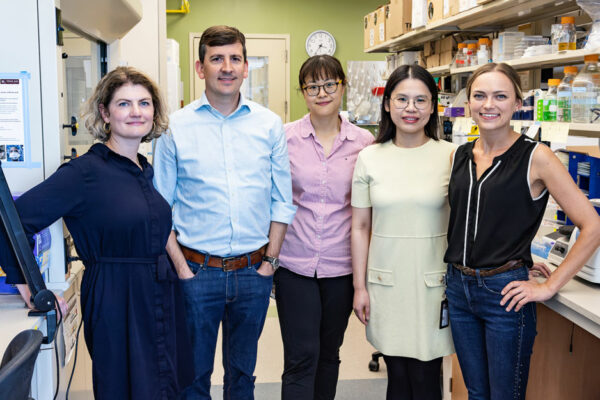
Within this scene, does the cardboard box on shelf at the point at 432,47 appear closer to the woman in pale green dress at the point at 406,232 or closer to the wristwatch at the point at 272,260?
the woman in pale green dress at the point at 406,232

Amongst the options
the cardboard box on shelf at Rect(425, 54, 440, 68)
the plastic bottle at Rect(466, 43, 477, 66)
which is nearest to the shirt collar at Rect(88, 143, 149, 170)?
the plastic bottle at Rect(466, 43, 477, 66)

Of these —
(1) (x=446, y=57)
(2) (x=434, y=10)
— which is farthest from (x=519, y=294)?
(1) (x=446, y=57)

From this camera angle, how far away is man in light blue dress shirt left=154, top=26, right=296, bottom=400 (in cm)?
208

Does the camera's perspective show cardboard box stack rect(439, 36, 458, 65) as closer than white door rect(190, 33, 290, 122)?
Yes

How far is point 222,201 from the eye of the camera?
2086 millimetres

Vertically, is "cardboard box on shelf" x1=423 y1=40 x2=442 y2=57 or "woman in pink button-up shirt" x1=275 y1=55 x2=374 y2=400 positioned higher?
"cardboard box on shelf" x1=423 y1=40 x2=442 y2=57

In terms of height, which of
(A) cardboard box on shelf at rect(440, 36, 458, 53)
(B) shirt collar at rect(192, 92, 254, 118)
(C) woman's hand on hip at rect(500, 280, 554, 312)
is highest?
(A) cardboard box on shelf at rect(440, 36, 458, 53)

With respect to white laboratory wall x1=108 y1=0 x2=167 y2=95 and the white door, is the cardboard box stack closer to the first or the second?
white laboratory wall x1=108 y1=0 x2=167 y2=95

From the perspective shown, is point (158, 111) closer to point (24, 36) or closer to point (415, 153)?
point (24, 36)

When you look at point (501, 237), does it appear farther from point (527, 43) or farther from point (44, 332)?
point (527, 43)

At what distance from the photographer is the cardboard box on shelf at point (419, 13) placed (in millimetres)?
3747

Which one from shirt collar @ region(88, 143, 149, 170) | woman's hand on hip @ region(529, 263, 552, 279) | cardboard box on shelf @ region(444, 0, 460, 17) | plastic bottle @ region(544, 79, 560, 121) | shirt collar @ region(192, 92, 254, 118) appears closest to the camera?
shirt collar @ region(88, 143, 149, 170)

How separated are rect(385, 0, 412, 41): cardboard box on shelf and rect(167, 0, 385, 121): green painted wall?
9.29 ft

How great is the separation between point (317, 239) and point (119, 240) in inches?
30.7
